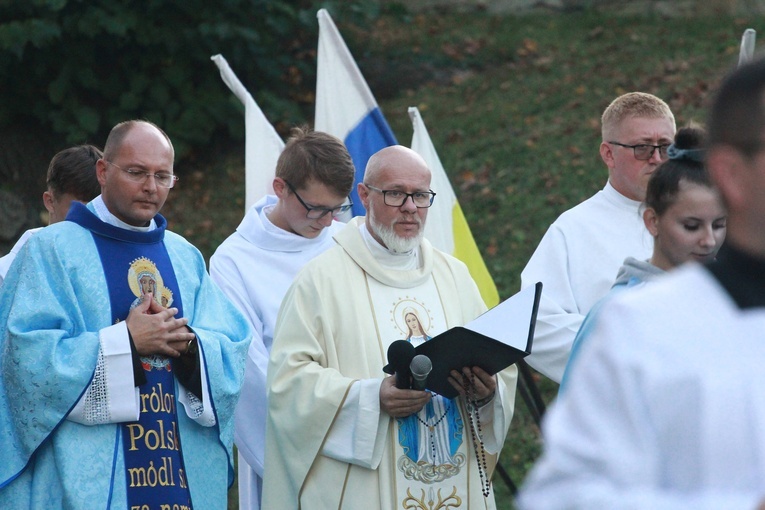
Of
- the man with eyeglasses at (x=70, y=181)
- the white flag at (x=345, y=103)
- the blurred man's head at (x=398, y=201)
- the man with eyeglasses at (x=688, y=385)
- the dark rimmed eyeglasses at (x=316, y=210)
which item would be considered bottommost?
the man with eyeglasses at (x=688, y=385)

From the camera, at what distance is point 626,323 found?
1811mm

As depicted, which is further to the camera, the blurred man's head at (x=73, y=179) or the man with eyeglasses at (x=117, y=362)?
the blurred man's head at (x=73, y=179)

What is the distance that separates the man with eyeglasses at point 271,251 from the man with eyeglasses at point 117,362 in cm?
49

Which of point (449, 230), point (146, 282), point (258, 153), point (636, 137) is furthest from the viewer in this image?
point (449, 230)

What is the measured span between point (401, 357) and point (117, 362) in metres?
1.03

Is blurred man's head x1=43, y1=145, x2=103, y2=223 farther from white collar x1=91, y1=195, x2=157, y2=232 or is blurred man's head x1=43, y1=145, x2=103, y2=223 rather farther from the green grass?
the green grass

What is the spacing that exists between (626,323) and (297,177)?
3.60 m

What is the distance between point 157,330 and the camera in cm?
441

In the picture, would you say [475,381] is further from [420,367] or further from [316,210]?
[316,210]

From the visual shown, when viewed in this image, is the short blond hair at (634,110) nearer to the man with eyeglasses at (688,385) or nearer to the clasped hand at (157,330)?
the clasped hand at (157,330)

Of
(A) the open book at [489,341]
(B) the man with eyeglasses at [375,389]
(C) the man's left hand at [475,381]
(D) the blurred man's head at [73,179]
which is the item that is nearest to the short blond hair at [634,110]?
(B) the man with eyeglasses at [375,389]

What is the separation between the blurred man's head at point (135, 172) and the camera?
15.0 feet

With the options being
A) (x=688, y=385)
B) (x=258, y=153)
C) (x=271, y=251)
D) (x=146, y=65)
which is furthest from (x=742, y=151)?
(x=146, y=65)

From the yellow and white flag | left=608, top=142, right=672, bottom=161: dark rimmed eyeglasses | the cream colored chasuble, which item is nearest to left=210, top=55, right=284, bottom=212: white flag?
the yellow and white flag
